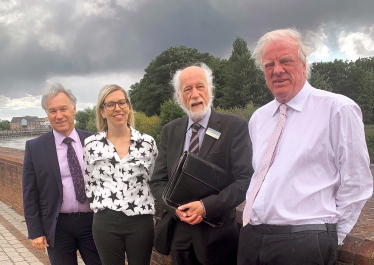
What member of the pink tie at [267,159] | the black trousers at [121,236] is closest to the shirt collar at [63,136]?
the black trousers at [121,236]

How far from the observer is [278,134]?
203 cm

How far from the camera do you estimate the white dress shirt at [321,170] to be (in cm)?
182

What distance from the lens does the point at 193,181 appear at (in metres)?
2.35

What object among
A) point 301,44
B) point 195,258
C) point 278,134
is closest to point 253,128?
point 278,134

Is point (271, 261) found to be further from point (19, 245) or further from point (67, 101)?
point (19, 245)

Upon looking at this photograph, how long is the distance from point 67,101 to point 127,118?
565 mm

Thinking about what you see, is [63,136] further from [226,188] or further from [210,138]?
[226,188]

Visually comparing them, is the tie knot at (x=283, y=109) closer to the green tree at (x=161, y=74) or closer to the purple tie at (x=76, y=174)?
the purple tie at (x=76, y=174)

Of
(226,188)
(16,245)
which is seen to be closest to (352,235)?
(226,188)

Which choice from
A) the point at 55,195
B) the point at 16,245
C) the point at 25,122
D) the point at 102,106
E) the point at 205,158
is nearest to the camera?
the point at 205,158

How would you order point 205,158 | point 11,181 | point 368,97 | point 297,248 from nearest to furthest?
point 297,248
point 205,158
point 11,181
point 368,97

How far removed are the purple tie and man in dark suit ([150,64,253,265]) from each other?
76 cm

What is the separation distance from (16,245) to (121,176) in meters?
4.67

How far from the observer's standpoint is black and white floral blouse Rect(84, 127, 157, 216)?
2.81 metres
